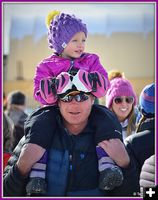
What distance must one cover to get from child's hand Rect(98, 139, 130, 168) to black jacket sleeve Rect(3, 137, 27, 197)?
458mm

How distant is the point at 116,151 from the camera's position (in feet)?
8.21

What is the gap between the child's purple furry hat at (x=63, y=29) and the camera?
9.11 ft

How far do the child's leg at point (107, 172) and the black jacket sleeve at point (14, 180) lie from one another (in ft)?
1.40

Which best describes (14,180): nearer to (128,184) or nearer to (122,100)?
(128,184)

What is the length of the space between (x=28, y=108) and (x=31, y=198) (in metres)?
3.79

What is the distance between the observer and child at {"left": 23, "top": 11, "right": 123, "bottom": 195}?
2467mm

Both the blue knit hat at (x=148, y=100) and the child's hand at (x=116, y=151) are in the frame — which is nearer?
the child's hand at (x=116, y=151)

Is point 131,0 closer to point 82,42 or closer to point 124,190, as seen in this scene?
point 82,42

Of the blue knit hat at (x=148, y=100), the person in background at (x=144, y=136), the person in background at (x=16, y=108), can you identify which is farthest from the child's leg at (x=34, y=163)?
the person in background at (x=16, y=108)

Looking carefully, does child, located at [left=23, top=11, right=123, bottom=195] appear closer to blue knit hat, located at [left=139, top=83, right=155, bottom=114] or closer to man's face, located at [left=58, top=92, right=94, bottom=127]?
man's face, located at [left=58, top=92, right=94, bottom=127]

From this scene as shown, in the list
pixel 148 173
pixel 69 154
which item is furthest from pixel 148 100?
pixel 69 154

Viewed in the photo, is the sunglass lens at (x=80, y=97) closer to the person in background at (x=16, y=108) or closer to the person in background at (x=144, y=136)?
the person in background at (x=144, y=136)

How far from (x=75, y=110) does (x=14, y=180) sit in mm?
511

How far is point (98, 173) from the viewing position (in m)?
2.50
